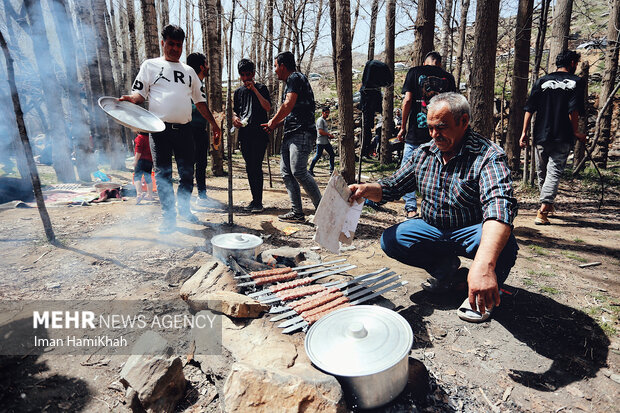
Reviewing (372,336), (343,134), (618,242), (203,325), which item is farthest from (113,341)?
(618,242)

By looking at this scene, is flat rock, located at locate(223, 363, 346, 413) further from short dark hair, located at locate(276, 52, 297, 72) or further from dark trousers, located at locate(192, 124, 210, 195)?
dark trousers, located at locate(192, 124, 210, 195)

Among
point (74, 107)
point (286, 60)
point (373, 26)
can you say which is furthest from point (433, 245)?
point (373, 26)

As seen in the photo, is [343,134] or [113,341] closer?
[113,341]

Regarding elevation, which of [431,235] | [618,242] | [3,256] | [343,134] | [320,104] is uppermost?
[320,104]

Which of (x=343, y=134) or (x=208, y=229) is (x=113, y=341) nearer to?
(x=208, y=229)

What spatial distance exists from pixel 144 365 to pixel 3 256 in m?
2.96

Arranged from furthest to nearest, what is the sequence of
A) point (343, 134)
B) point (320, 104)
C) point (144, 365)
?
point (320, 104)
point (343, 134)
point (144, 365)

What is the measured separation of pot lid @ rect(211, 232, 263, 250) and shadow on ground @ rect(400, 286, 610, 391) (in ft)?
4.90

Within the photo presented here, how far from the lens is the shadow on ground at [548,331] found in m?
2.08

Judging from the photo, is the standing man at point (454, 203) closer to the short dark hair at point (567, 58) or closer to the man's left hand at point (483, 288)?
the man's left hand at point (483, 288)

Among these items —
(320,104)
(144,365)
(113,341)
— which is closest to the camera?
(144,365)

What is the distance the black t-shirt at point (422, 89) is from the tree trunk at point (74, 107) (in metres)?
7.83

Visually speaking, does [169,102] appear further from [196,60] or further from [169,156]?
[196,60]

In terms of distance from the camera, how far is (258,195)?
552 centimetres
